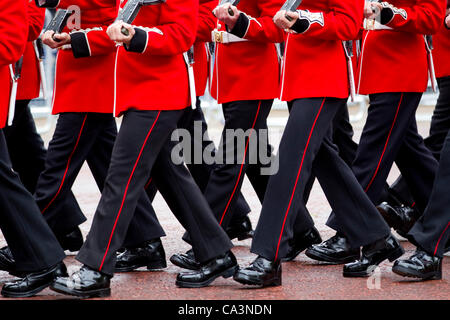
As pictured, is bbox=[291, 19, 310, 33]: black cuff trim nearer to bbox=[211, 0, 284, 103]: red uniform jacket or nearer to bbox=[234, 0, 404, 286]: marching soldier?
bbox=[234, 0, 404, 286]: marching soldier

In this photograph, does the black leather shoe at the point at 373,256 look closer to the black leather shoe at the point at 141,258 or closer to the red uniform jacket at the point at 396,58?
the red uniform jacket at the point at 396,58

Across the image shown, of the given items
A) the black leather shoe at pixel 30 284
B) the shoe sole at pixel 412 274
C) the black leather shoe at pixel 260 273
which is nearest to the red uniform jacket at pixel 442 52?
the shoe sole at pixel 412 274

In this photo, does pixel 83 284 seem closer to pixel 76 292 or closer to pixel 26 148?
pixel 76 292

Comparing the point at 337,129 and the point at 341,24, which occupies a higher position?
the point at 341,24

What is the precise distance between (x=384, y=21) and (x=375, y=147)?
669 millimetres

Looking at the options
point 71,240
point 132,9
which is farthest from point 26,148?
point 132,9

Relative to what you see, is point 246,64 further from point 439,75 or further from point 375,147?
point 439,75

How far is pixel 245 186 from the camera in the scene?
8.81 meters

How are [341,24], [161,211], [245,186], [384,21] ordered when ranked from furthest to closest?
[245,186] → [161,211] → [384,21] → [341,24]

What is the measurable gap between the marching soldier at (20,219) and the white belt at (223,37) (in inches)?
46.0

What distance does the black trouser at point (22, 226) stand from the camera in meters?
4.61

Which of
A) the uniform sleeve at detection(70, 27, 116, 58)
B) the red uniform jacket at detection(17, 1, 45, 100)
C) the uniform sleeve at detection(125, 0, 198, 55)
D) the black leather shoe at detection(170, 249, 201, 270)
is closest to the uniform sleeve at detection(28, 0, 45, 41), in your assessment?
the red uniform jacket at detection(17, 1, 45, 100)

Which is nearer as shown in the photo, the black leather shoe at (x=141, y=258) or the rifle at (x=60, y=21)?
the rifle at (x=60, y=21)
